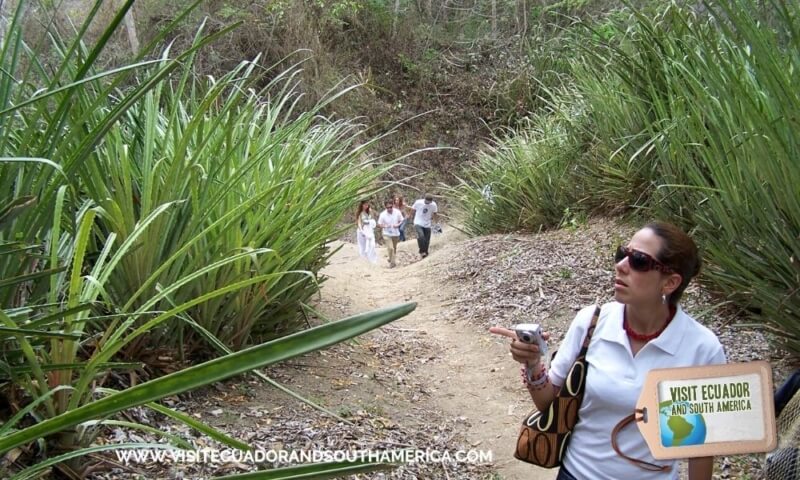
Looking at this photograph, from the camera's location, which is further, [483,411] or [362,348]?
[362,348]

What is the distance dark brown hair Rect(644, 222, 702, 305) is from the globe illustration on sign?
71cm

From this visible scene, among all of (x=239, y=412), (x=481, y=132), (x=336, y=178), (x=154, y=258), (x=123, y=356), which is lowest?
(x=239, y=412)

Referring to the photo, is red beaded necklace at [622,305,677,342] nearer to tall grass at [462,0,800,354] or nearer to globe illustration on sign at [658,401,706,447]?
globe illustration on sign at [658,401,706,447]

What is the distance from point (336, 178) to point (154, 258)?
1.42 metres

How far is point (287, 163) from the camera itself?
12.0ft

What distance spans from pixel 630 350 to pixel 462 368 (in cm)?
331

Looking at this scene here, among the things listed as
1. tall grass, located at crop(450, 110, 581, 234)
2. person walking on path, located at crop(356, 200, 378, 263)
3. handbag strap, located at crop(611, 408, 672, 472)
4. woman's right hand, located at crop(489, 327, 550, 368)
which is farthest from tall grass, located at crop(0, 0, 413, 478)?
person walking on path, located at crop(356, 200, 378, 263)

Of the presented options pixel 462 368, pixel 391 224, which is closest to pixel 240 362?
pixel 462 368

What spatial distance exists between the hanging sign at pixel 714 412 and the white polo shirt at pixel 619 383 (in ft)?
1.69

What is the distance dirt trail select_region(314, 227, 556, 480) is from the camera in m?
3.97

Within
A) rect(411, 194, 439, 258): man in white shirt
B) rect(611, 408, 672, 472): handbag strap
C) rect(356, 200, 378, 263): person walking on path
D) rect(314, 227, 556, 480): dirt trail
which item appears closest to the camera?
rect(611, 408, 672, 472): handbag strap

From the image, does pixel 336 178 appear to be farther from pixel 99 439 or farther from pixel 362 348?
pixel 99 439

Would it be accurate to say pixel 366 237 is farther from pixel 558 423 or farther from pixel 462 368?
pixel 558 423

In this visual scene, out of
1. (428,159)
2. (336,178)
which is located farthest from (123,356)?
(428,159)
